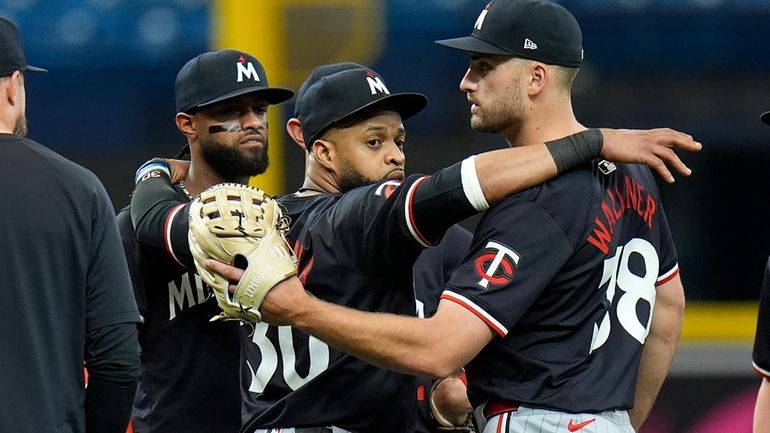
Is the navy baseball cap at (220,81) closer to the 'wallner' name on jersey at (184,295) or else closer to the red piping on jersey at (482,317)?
the 'wallner' name on jersey at (184,295)

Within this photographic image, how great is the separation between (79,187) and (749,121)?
3.48m

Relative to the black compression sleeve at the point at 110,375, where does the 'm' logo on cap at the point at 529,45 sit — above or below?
above

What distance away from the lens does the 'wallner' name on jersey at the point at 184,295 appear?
3.88 m

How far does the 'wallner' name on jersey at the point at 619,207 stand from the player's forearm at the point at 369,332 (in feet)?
1.44

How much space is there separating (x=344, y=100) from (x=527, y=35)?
60 centimetres

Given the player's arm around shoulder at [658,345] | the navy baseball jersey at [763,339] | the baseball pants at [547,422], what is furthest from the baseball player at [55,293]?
the navy baseball jersey at [763,339]

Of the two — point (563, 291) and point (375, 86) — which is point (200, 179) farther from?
point (563, 291)

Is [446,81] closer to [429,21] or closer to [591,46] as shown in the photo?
[429,21]

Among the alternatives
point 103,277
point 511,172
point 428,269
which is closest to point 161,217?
point 103,277

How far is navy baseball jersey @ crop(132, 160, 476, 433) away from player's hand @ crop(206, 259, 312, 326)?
10.5 inches

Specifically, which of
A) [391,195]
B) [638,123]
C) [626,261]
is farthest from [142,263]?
[638,123]

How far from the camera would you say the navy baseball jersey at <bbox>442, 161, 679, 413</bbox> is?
2.94m

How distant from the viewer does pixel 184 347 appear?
3895 millimetres

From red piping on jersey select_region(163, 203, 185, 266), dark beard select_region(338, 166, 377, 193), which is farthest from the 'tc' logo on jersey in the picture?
red piping on jersey select_region(163, 203, 185, 266)
